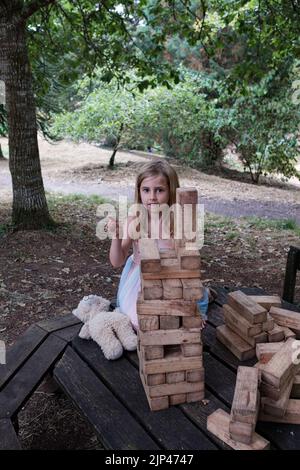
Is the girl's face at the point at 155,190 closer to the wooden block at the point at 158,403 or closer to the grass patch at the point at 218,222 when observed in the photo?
the wooden block at the point at 158,403

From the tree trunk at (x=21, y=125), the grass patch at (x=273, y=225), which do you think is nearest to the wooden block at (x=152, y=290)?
the tree trunk at (x=21, y=125)

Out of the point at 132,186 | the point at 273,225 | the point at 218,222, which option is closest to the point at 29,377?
the point at 218,222

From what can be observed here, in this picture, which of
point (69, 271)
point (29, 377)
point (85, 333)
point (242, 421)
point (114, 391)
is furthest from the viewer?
point (69, 271)

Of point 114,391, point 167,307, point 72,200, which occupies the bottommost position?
point 72,200

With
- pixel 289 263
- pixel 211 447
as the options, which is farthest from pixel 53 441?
pixel 289 263

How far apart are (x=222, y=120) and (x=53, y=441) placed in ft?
37.5

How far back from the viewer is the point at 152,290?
1695 millimetres

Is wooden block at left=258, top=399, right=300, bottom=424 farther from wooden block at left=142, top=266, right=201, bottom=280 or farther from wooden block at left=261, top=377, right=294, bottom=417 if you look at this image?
wooden block at left=142, top=266, right=201, bottom=280

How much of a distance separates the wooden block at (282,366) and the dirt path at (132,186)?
626 centimetres

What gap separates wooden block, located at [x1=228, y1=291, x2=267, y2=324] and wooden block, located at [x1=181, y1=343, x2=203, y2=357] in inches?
16.3

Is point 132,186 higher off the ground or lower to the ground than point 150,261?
lower

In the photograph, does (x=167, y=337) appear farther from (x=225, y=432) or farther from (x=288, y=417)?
(x=288, y=417)

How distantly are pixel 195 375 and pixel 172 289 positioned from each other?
1.30 ft
